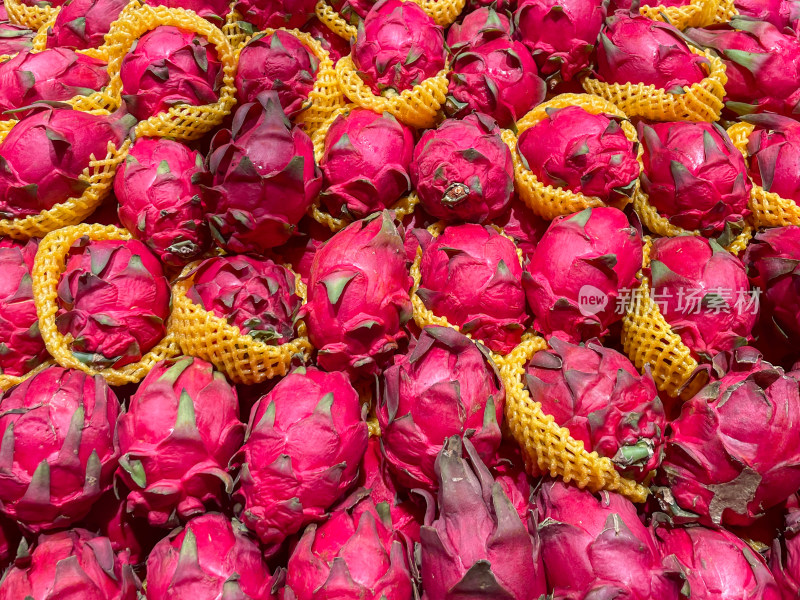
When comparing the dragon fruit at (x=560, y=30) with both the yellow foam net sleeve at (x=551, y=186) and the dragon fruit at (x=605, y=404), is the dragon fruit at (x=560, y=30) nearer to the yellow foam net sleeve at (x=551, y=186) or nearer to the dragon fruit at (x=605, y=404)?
the yellow foam net sleeve at (x=551, y=186)

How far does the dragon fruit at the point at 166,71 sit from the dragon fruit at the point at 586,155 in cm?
120

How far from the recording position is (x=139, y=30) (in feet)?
6.85

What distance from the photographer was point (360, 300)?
5.63 feet

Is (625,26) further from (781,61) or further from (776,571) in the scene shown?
(776,571)

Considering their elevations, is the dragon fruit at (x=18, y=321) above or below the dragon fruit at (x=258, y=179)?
below

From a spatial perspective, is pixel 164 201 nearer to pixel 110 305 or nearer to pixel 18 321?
pixel 110 305

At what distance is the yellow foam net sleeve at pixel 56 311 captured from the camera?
1809 millimetres

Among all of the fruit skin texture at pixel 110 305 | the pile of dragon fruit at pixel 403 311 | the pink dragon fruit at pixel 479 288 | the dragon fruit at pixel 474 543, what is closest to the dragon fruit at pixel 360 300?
the pile of dragon fruit at pixel 403 311

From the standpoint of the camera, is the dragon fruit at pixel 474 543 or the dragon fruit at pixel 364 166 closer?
the dragon fruit at pixel 474 543

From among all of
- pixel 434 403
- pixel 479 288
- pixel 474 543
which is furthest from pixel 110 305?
pixel 474 543

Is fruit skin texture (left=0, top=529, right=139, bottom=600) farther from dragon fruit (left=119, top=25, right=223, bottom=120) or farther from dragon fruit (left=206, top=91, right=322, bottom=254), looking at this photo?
dragon fruit (left=119, top=25, right=223, bottom=120)

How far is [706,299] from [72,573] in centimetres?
196

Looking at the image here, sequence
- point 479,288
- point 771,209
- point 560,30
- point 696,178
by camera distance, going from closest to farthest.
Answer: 1. point 479,288
2. point 696,178
3. point 771,209
4. point 560,30

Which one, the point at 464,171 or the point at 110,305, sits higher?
the point at 464,171
